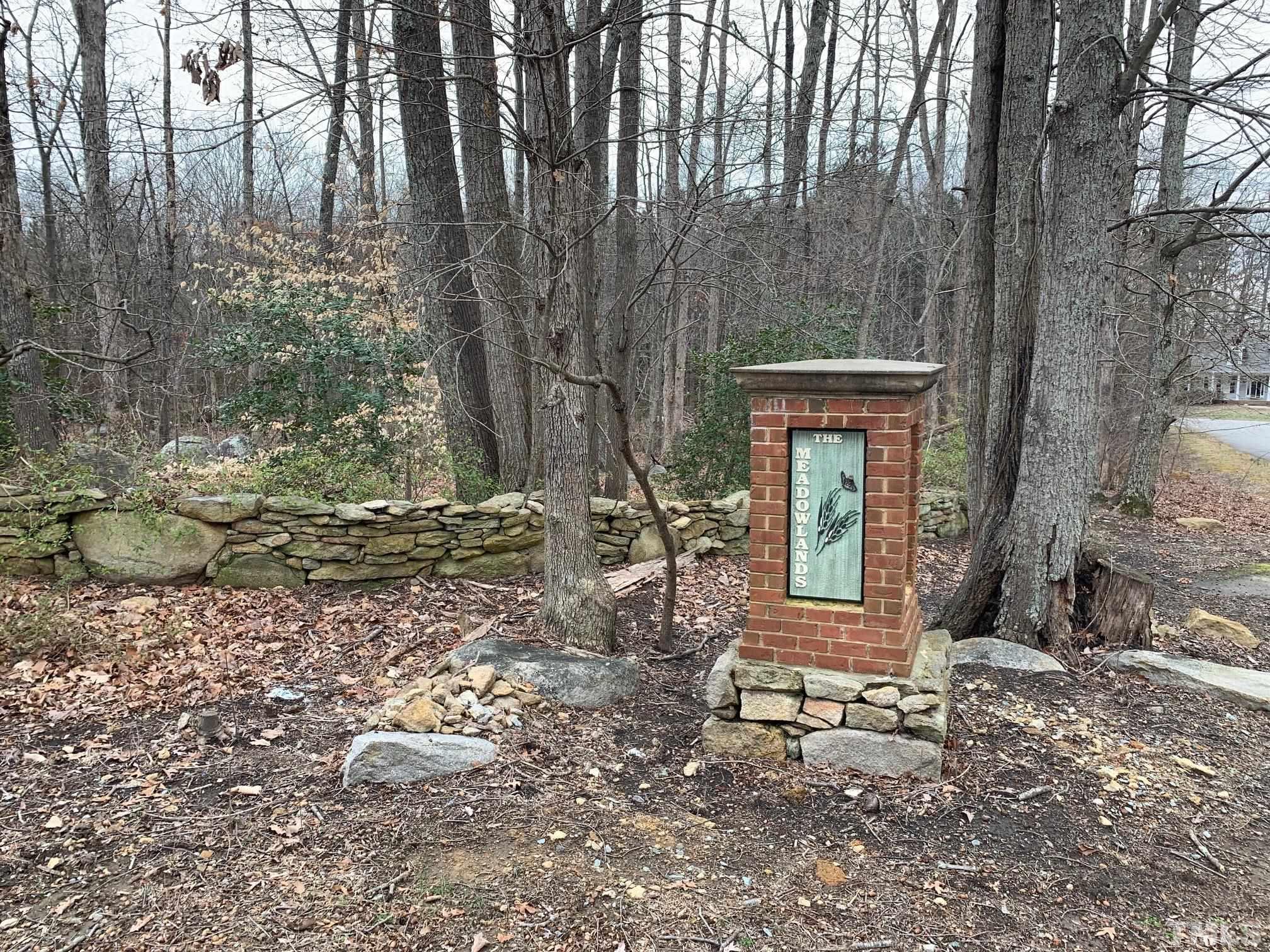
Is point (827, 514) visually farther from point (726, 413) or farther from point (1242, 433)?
point (1242, 433)

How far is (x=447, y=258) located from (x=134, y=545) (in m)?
3.92

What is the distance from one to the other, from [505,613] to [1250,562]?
8.06 m

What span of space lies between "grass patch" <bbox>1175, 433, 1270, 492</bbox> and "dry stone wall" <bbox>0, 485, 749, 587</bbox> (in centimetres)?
1275

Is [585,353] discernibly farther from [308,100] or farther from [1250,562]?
[1250,562]

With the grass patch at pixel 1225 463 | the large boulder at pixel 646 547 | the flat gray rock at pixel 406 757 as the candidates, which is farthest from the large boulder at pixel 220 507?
the grass patch at pixel 1225 463

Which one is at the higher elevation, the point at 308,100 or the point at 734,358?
the point at 308,100

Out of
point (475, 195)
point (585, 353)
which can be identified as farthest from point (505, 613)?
point (475, 195)

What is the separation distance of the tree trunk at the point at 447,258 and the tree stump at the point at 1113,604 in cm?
509

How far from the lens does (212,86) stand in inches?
172

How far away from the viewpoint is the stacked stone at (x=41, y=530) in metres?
6.11

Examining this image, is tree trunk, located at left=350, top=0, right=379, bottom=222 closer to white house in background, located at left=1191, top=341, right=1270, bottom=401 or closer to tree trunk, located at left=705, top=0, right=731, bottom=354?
tree trunk, located at left=705, top=0, right=731, bottom=354

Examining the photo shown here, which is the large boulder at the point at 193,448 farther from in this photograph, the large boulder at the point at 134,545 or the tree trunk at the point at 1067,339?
the tree trunk at the point at 1067,339

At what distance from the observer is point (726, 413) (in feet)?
29.8

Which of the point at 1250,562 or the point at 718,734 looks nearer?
the point at 718,734
